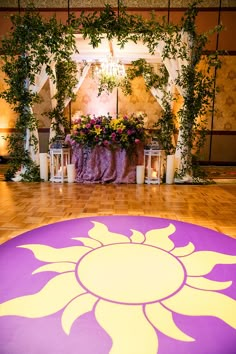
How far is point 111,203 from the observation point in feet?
11.9

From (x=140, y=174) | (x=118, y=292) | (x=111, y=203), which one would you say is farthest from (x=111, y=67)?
(x=118, y=292)

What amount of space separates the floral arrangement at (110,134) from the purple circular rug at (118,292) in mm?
2231

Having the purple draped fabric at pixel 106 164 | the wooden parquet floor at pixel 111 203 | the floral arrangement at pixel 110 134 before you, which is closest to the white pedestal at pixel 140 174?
the purple draped fabric at pixel 106 164

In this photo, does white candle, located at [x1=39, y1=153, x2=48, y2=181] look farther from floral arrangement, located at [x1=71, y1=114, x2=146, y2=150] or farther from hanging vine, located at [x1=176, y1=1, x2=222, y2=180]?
hanging vine, located at [x1=176, y1=1, x2=222, y2=180]

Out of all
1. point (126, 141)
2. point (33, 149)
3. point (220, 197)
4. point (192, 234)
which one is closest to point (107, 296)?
point (192, 234)

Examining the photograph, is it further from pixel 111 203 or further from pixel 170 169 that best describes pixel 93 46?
pixel 111 203

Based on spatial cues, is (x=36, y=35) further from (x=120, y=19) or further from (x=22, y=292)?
(x=22, y=292)

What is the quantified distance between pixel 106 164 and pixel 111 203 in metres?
1.28

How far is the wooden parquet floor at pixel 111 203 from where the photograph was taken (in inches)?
117

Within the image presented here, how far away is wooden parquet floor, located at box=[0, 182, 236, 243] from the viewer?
2979 millimetres

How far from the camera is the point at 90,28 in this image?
429cm

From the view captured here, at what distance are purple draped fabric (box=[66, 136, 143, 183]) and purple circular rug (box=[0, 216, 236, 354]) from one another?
218cm

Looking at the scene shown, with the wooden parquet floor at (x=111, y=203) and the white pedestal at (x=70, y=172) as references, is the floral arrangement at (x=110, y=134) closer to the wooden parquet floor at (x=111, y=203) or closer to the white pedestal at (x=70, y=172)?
the white pedestal at (x=70, y=172)

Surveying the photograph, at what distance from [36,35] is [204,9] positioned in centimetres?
396
